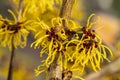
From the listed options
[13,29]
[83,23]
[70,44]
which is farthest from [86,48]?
[83,23]

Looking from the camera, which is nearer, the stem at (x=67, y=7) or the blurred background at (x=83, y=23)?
the stem at (x=67, y=7)

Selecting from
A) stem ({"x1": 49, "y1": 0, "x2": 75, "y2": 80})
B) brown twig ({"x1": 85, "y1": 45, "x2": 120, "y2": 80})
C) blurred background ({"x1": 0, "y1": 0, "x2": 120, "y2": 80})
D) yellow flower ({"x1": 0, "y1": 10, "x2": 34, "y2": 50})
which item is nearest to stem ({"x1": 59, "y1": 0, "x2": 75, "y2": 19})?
stem ({"x1": 49, "y1": 0, "x2": 75, "y2": 80})

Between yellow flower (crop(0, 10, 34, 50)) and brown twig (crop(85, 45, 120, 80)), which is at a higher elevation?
yellow flower (crop(0, 10, 34, 50))

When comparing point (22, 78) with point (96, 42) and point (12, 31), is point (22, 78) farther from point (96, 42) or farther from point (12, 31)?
point (96, 42)

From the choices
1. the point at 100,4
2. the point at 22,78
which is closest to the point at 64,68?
the point at 22,78

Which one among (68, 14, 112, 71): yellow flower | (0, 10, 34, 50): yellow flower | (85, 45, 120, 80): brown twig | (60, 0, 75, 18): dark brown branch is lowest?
(85, 45, 120, 80): brown twig

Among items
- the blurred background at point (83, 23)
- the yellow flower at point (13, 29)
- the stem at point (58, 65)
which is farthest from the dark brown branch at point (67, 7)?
the blurred background at point (83, 23)

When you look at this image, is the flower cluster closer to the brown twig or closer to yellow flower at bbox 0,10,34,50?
yellow flower at bbox 0,10,34,50

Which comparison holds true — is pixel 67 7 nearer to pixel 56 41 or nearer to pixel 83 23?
pixel 56 41

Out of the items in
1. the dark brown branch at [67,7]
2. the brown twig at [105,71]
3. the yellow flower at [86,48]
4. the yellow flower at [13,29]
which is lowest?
the brown twig at [105,71]

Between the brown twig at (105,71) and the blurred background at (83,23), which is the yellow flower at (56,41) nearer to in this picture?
the brown twig at (105,71)

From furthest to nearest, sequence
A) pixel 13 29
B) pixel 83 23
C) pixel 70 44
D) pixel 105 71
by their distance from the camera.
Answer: pixel 83 23, pixel 105 71, pixel 13 29, pixel 70 44

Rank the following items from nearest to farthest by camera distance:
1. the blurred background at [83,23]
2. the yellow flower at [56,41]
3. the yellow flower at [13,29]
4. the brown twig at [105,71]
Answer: the yellow flower at [56,41], the yellow flower at [13,29], the brown twig at [105,71], the blurred background at [83,23]
